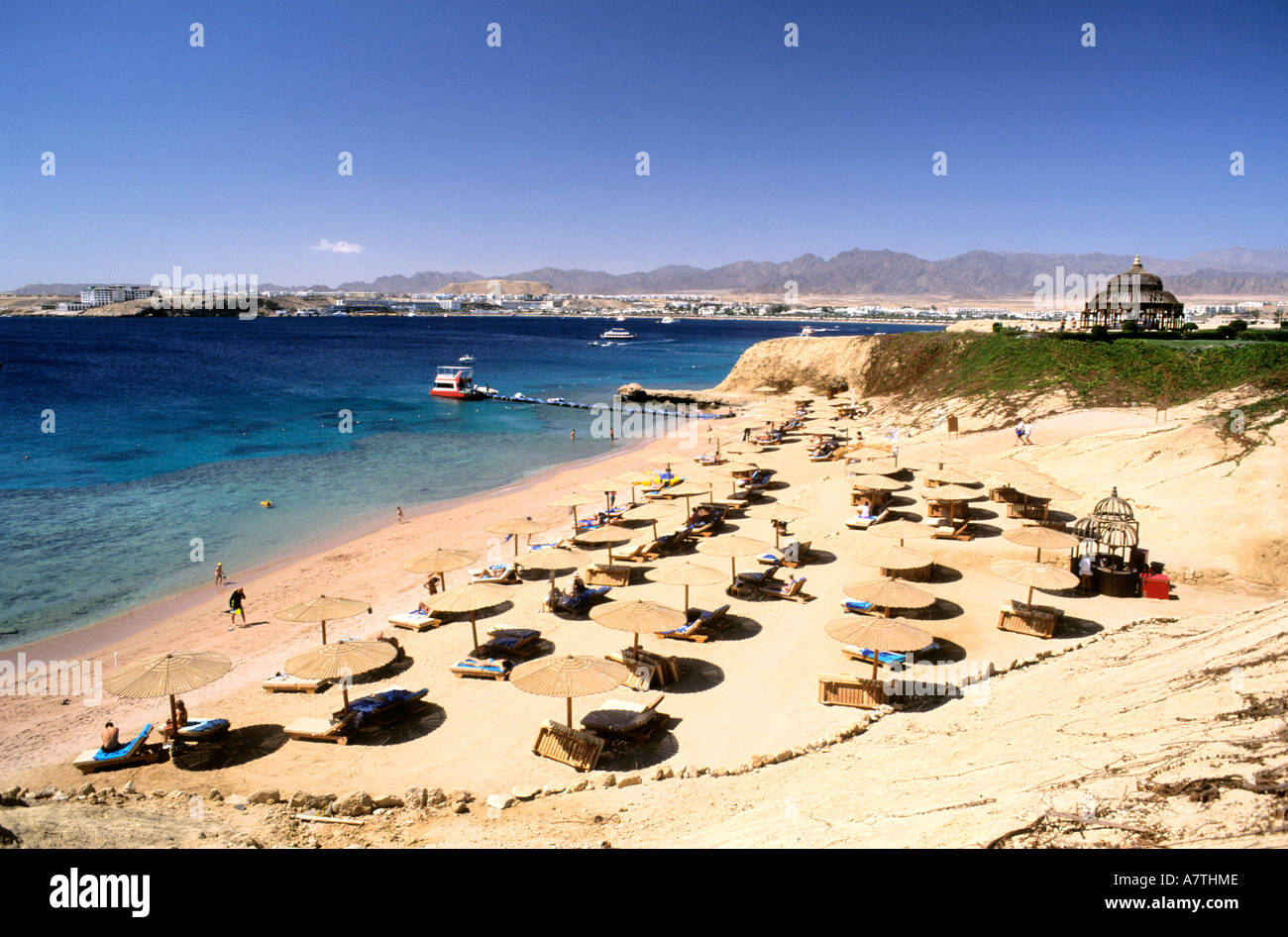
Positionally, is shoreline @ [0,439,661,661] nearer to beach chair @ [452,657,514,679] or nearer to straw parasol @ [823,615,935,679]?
beach chair @ [452,657,514,679]

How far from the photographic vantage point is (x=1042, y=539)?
15867mm

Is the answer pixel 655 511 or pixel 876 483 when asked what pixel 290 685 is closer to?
pixel 655 511

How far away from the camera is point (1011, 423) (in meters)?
32.9

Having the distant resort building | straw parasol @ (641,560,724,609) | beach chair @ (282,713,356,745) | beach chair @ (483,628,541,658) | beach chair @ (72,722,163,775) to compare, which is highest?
the distant resort building

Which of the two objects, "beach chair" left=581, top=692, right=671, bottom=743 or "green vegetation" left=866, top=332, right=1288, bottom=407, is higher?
"green vegetation" left=866, top=332, right=1288, bottom=407

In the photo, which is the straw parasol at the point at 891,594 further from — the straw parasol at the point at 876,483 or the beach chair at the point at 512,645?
the straw parasol at the point at 876,483

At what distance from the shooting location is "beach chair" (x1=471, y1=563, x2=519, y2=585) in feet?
62.7

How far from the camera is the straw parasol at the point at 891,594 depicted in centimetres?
1346

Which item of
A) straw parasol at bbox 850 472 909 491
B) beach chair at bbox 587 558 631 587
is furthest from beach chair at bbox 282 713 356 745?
straw parasol at bbox 850 472 909 491

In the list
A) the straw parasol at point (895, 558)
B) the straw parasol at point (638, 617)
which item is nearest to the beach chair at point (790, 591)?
the straw parasol at point (895, 558)

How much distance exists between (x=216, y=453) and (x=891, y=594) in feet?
133

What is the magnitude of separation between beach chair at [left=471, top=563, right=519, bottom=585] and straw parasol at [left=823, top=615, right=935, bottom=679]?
9.75 meters
